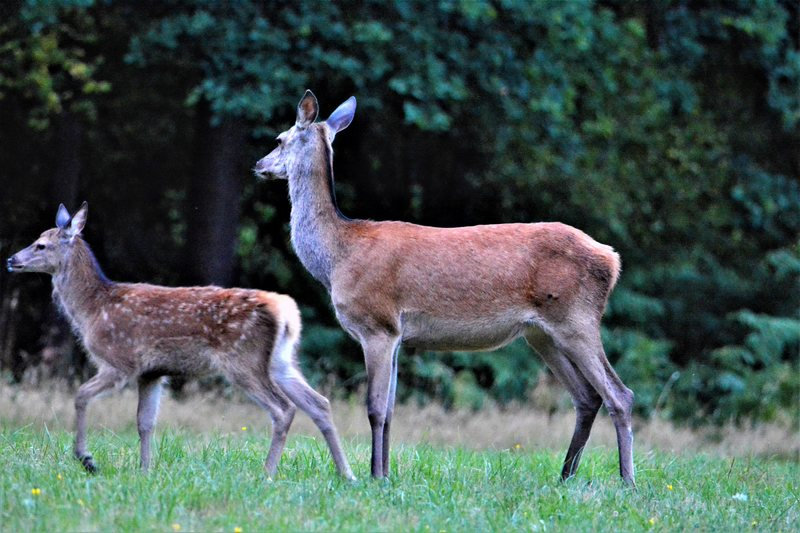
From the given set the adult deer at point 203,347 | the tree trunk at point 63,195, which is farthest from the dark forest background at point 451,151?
the adult deer at point 203,347

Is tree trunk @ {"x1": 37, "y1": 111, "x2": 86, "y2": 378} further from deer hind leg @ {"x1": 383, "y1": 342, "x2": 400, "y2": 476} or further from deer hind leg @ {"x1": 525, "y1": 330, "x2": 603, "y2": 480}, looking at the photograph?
deer hind leg @ {"x1": 525, "y1": 330, "x2": 603, "y2": 480}

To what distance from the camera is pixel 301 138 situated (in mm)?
8734

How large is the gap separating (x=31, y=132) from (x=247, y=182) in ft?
8.72

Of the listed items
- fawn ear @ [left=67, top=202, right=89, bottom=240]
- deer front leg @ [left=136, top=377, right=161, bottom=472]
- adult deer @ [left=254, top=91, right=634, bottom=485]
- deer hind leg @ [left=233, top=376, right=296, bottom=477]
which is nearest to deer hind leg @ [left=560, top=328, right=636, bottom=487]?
adult deer @ [left=254, top=91, right=634, bottom=485]

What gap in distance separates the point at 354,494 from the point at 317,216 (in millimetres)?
2302

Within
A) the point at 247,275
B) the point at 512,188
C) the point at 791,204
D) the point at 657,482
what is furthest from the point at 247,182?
the point at 657,482

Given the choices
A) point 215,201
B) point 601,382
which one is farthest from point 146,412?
point 215,201

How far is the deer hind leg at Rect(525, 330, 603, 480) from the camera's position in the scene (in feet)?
27.0

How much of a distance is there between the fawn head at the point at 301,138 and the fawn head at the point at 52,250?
4.70 feet

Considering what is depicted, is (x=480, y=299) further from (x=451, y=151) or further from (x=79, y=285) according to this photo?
(x=451, y=151)

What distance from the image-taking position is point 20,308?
15969mm

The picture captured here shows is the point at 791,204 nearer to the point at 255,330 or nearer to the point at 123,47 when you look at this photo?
the point at 123,47

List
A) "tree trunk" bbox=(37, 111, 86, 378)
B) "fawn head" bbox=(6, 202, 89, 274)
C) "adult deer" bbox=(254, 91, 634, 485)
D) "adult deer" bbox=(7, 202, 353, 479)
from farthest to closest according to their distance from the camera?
"tree trunk" bbox=(37, 111, 86, 378)
"fawn head" bbox=(6, 202, 89, 274)
"adult deer" bbox=(7, 202, 353, 479)
"adult deer" bbox=(254, 91, 634, 485)

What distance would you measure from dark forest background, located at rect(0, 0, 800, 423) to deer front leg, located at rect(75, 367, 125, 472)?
5.07m
